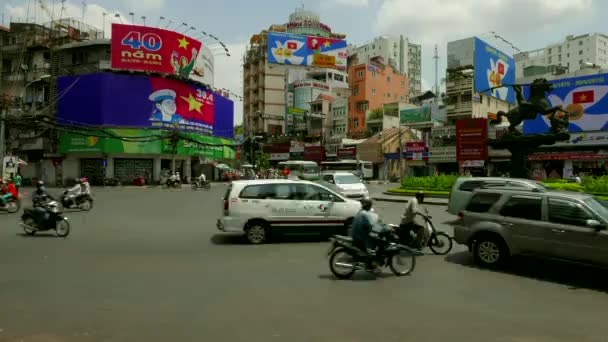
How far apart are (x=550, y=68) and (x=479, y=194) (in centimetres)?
7411

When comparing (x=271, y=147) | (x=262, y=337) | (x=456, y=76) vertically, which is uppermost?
(x=456, y=76)

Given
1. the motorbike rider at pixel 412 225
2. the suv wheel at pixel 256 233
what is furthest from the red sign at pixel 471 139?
the motorbike rider at pixel 412 225

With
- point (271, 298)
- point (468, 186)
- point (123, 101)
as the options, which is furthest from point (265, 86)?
point (271, 298)

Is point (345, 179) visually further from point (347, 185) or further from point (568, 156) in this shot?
point (568, 156)

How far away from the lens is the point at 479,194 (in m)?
9.37

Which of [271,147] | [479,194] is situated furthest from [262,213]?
[271,147]

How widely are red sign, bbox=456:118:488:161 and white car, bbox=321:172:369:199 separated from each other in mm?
31374

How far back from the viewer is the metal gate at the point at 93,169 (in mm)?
46759

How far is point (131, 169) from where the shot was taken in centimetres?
4797

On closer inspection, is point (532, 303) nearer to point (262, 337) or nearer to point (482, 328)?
point (482, 328)

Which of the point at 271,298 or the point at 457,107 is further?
the point at 457,107

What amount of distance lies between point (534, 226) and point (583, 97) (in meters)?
45.3

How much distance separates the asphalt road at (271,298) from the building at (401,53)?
127 meters

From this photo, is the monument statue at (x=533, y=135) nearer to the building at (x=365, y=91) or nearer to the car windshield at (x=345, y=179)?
the car windshield at (x=345, y=179)
